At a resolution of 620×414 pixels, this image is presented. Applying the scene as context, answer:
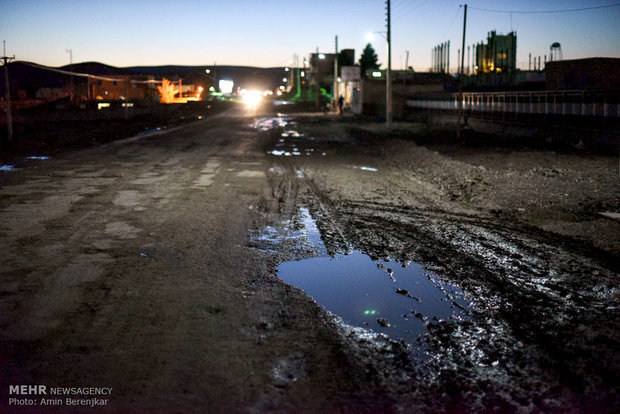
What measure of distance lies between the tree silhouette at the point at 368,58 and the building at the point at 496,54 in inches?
1458

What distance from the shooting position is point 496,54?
9294cm

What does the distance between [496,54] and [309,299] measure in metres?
97.6

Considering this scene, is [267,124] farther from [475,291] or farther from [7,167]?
[475,291]

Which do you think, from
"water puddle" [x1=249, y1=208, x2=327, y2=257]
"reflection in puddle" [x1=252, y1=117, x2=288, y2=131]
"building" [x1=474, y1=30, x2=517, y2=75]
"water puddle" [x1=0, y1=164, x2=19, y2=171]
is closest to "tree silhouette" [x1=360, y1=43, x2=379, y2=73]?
"building" [x1=474, y1=30, x2=517, y2=75]

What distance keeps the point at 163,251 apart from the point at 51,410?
12.1 ft

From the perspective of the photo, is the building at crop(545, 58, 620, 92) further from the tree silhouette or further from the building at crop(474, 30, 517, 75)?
the tree silhouette

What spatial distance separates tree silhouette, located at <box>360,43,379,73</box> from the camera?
5054 inches

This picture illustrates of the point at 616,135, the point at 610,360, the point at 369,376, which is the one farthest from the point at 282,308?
the point at 616,135

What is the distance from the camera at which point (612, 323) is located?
468cm

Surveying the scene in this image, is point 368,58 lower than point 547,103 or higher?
higher

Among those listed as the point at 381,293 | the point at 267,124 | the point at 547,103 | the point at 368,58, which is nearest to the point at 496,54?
the point at 368,58

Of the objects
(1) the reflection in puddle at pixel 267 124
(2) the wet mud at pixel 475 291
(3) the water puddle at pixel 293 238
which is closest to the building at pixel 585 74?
(1) the reflection in puddle at pixel 267 124

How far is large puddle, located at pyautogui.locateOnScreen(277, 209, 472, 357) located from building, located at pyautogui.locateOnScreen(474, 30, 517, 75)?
8901cm

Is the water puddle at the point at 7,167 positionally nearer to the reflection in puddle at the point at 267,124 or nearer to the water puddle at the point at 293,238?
the water puddle at the point at 293,238
